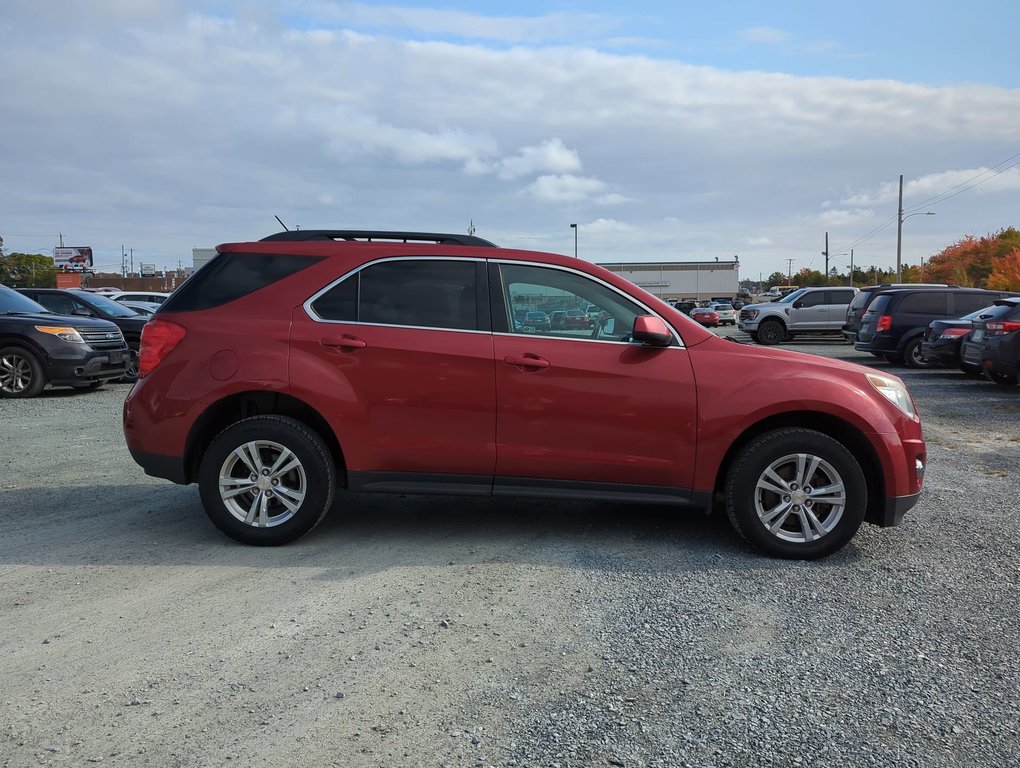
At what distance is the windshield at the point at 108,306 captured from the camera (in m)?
15.2

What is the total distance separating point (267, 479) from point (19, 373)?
9367mm

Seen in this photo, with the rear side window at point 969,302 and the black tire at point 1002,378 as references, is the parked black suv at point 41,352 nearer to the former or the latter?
the black tire at point 1002,378

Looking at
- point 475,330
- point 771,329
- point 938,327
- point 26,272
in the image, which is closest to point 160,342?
point 475,330

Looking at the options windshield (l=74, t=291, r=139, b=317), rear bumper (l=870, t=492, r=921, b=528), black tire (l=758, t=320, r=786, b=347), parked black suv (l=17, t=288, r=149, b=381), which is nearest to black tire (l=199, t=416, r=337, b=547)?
rear bumper (l=870, t=492, r=921, b=528)

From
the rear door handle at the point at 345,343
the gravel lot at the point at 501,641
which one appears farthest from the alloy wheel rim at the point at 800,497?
the rear door handle at the point at 345,343

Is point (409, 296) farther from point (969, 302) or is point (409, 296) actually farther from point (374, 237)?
point (969, 302)

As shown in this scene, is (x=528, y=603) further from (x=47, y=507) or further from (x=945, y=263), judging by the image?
(x=945, y=263)

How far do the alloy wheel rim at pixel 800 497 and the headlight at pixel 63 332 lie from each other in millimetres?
11024

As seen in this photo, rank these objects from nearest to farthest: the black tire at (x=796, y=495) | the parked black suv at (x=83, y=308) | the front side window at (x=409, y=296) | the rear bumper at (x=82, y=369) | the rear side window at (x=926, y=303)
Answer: the black tire at (x=796, y=495)
the front side window at (x=409, y=296)
the rear bumper at (x=82, y=369)
the parked black suv at (x=83, y=308)
the rear side window at (x=926, y=303)

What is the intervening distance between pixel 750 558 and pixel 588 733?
7.20 feet

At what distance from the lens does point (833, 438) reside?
4.72 m

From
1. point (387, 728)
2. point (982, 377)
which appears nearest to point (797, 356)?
point (387, 728)

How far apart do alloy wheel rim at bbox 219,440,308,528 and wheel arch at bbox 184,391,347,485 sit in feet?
0.82

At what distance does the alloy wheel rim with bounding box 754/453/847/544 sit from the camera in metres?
4.62
